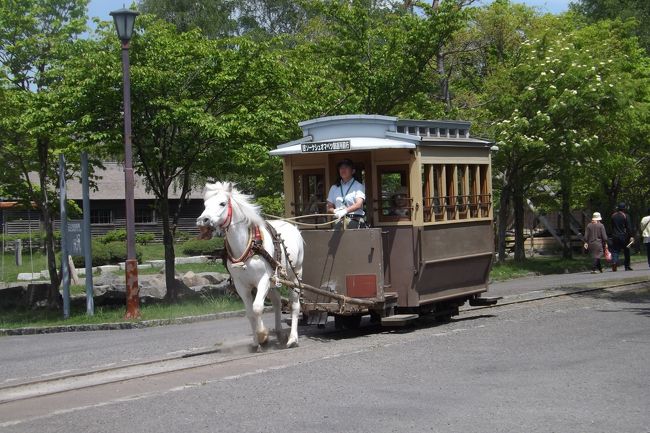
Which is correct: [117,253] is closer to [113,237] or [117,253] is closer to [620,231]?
[113,237]

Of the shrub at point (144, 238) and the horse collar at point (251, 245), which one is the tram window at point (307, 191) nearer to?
the horse collar at point (251, 245)

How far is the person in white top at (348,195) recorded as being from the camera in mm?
13500

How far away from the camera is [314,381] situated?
9945mm

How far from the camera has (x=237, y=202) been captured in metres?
12.4

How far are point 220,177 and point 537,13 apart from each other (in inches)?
792

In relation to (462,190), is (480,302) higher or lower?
lower

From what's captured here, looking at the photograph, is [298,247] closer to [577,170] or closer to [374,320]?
[374,320]

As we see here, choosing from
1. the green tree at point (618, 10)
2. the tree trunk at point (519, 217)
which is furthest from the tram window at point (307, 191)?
the green tree at point (618, 10)

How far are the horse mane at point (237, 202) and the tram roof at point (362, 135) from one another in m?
1.77

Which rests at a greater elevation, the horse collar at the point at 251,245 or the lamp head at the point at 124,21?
the lamp head at the point at 124,21

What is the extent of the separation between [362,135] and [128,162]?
728cm

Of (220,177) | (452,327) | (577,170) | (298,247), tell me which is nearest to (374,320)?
(452,327)

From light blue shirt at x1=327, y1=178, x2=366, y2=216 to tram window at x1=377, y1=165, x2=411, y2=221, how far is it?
592 millimetres

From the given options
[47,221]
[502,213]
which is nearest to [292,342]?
[47,221]
